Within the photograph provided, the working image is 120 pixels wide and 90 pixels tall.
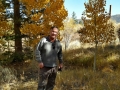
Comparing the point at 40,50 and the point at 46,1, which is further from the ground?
the point at 46,1

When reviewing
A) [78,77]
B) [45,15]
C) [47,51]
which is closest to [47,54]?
[47,51]

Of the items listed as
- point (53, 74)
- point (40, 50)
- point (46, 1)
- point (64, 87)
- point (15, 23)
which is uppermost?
point (46, 1)

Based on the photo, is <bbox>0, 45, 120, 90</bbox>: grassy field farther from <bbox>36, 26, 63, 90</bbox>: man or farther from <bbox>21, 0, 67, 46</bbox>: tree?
<bbox>21, 0, 67, 46</bbox>: tree

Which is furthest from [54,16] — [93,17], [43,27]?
[93,17]

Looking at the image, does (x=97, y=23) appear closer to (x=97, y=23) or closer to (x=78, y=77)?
(x=97, y=23)

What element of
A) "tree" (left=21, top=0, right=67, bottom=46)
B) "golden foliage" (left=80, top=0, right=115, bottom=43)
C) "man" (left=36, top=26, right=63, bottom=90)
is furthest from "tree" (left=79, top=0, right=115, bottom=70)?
"man" (left=36, top=26, right=63, bottom=90)

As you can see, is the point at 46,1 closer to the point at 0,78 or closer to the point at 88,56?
the point at 0,78

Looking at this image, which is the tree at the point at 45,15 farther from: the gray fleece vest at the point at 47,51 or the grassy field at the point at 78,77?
the gray fleece vest at the point at 47,51

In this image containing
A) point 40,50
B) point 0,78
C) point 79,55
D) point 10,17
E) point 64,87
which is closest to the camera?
point 40,50

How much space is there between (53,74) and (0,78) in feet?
11.5

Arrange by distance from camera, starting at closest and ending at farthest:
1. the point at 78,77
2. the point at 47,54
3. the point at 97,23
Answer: the point at 47,54, the point at 78,77, the point at 97,23

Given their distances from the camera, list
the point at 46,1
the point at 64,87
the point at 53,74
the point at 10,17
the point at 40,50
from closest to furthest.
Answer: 1. the point at 40,50
2. the point at 53,74
3. the point at 64,87
4. the point at 46,1
5. the point at 10,17

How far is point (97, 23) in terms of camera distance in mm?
10570

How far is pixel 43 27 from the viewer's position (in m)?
10.8
